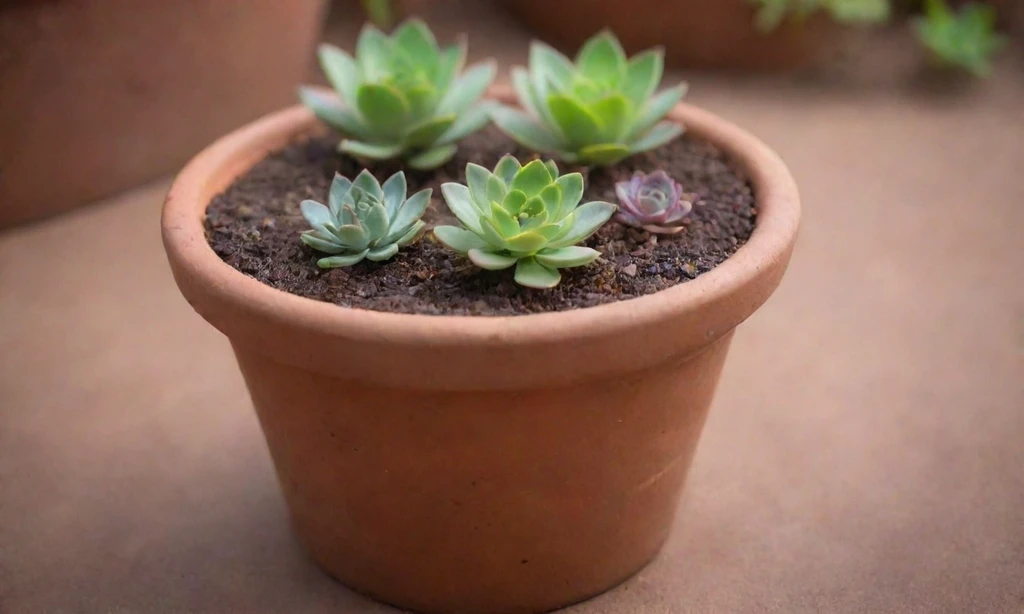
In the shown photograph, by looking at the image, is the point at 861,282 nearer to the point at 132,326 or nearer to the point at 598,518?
the point at 598,518

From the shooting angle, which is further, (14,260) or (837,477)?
(14,260)

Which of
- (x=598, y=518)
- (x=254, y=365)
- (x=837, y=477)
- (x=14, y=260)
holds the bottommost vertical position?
(x=14, y=260)

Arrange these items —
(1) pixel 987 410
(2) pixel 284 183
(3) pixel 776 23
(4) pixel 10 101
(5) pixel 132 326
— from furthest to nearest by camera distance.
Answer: (3) pixel 776 23, (4) pixel 10 101, (5) pixel 132 326, (1) pixel 987 410, (2) pixel 284 183

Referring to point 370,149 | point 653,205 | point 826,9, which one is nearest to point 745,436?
point 653,205

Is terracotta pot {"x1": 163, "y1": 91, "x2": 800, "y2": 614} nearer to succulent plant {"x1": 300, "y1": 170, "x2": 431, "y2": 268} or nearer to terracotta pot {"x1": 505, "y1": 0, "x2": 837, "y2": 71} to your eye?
succulent plant {"x1": 300, "y1": 170, "x2": 431, "y2": 268}

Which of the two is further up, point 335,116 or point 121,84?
point 335,116

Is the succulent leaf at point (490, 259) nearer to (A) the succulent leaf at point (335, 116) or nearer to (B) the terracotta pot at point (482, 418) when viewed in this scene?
(B) the terracotta pot at point (482, 418)

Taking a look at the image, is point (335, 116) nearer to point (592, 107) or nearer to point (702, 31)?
point (592, 107)

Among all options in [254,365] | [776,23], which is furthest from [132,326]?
[776,23]
